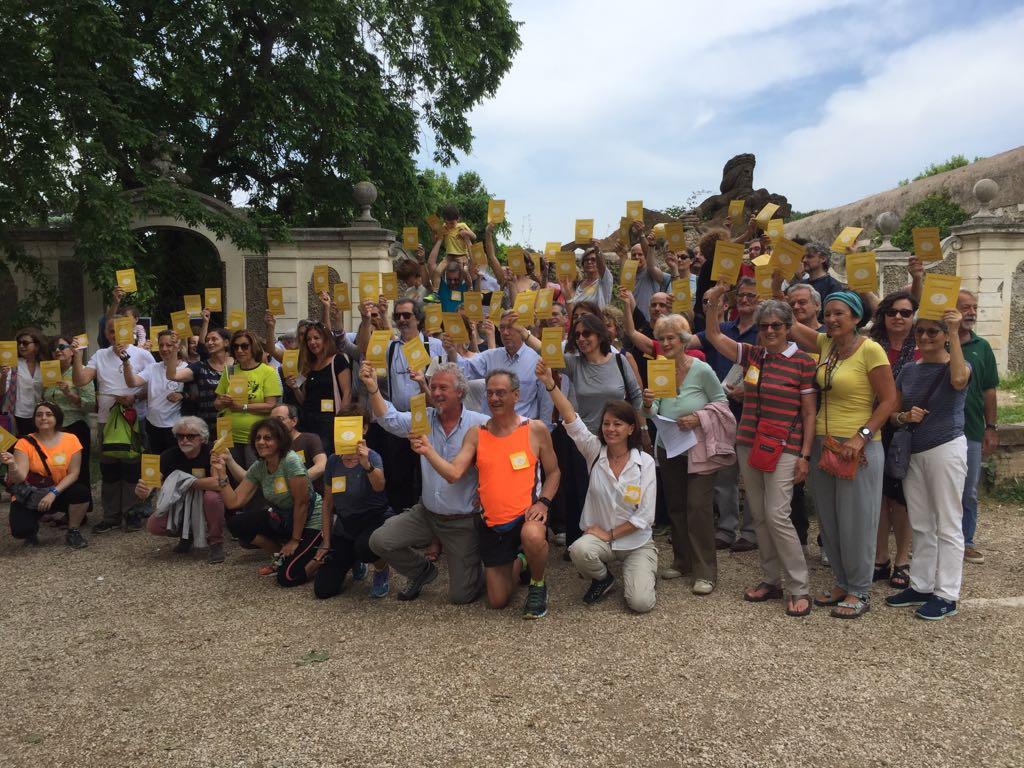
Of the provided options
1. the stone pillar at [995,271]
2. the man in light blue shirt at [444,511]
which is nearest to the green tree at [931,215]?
the stone pillar at [995,271]

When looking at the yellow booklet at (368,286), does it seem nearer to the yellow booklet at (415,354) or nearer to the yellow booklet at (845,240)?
the yellow booklet at (415,354)

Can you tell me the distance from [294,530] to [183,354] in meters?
2.38

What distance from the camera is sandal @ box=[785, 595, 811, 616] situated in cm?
440

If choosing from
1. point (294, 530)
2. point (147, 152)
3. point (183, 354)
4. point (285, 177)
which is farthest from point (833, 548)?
point (285, 177)

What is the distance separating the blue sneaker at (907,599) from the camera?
449 cm

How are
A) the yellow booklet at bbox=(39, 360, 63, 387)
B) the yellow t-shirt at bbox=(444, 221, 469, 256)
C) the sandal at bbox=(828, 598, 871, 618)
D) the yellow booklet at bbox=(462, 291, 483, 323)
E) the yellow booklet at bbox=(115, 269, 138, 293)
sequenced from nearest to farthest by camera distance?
the sandal at bbox=(828, 598, 871, 618) < the yellow booklet at bbox=(462, 291, 483, 323) < the yellow booklet at bbox=(39, 360, 63, 387) < the yellow booklet at bbox=(115, 269, 138, 293) < the yellow t-shirt at bbox=(444, 221, 469, 256)

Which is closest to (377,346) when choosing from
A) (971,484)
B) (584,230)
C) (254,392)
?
(254,392)

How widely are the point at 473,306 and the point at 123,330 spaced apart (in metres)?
3.04

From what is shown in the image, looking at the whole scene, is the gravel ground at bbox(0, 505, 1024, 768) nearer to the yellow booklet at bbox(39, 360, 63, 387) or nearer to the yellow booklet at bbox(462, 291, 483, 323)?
the yellow booklet at bbox(462, 291, 483, 323)

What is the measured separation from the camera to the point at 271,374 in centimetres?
632

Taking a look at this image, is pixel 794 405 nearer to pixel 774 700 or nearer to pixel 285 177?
pixel 774 700

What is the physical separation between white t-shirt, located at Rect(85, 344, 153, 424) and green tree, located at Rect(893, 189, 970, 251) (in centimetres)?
1811

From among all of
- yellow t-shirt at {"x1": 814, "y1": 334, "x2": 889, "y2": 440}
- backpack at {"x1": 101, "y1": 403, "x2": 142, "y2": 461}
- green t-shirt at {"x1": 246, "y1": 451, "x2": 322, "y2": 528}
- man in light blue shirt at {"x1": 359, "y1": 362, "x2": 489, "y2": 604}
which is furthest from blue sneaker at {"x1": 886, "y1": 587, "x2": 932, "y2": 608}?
backpack at {"x1": 101, "y1": 403, "x2": 142, "y2": 461}

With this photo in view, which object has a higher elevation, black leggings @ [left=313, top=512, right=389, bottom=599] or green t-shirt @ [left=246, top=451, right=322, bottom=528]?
green t-shirt @ [left=246, top=451, right=322, bottom=528]
